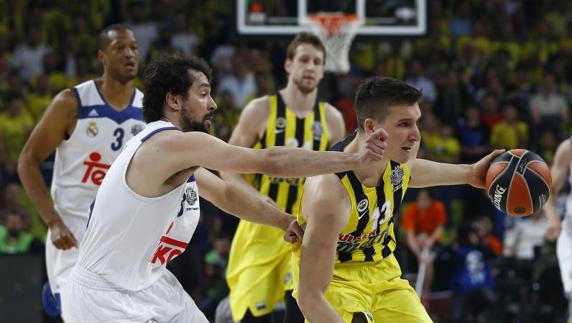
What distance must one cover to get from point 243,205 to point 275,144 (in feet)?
6.23

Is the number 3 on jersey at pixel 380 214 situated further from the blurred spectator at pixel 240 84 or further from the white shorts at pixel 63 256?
the blurred spectator at pixel 240 84

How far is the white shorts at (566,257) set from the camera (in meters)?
7.76

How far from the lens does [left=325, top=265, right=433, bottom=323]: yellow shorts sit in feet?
17.4

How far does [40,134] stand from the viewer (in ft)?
22.2

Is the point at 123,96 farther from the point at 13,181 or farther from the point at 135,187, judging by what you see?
the point at 13,181

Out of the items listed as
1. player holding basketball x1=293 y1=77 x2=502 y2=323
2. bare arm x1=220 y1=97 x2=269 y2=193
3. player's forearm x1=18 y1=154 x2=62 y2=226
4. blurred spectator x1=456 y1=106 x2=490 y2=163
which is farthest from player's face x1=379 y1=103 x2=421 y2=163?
blurred spectator x1=456 y1=106 x2=490 y2=163

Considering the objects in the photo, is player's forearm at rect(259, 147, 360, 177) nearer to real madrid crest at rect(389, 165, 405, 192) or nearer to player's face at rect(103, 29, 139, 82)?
real madrid crest at rect(389, 165, 405, 192)

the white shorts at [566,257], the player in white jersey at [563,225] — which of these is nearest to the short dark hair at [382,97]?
the player in white jersey at [563,225]

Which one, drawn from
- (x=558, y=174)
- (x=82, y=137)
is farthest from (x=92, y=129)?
(x=558, y=174)

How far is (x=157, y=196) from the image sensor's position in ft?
15.9

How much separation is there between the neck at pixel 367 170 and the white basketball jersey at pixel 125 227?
36.0 inches

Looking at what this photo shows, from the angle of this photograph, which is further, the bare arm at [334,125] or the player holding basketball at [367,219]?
the bare arm at [334,125]

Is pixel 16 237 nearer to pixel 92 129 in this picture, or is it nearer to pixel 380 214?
pixel 92 129

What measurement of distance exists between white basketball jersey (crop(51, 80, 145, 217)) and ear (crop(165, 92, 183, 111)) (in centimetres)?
189
